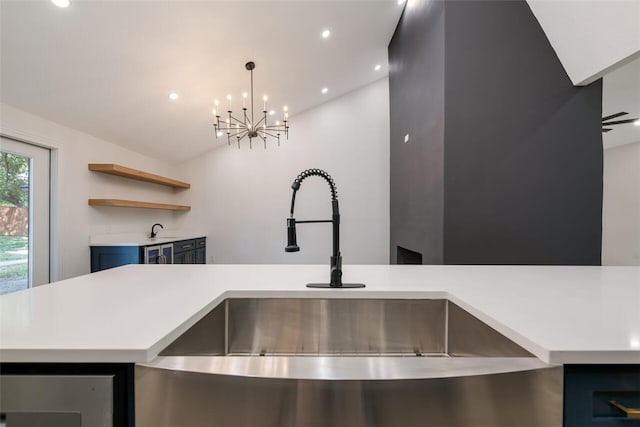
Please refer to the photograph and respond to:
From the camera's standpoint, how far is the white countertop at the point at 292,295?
1.88ft

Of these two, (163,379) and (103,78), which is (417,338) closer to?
(163,379)

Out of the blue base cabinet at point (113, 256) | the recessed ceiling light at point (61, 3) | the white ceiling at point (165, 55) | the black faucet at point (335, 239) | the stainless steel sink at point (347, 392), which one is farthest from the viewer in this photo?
the blue base cabinet at point (113, 256)

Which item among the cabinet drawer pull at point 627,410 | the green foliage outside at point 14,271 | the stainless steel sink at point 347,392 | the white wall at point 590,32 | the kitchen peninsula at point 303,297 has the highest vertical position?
the white wall at point 590,32

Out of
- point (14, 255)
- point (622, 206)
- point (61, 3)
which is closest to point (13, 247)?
point (14, 255)

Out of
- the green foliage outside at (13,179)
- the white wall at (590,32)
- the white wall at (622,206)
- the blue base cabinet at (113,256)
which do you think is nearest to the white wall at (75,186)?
the blue base cabinet at (113,256)

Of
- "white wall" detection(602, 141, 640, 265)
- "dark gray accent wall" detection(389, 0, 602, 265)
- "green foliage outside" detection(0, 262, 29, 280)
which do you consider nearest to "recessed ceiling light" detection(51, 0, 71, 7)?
"green foliage outside" detection(0, 262, 29, 280)

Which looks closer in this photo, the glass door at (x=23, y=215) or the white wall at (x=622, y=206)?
the glass door at (x=23, y=215)

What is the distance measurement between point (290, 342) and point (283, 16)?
10.4 feet

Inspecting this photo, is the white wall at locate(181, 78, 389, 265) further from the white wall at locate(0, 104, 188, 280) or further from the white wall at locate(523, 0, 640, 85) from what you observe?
the white wall at locate(523, 0, 640, 85)

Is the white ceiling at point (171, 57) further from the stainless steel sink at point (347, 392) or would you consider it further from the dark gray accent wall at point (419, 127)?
the stainless steel sink at point (347, 392)

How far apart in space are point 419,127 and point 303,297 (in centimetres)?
272

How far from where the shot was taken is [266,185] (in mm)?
5547

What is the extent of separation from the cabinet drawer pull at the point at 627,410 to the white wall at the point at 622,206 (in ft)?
24.0

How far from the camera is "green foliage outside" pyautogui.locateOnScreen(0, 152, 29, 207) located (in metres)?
2.45
